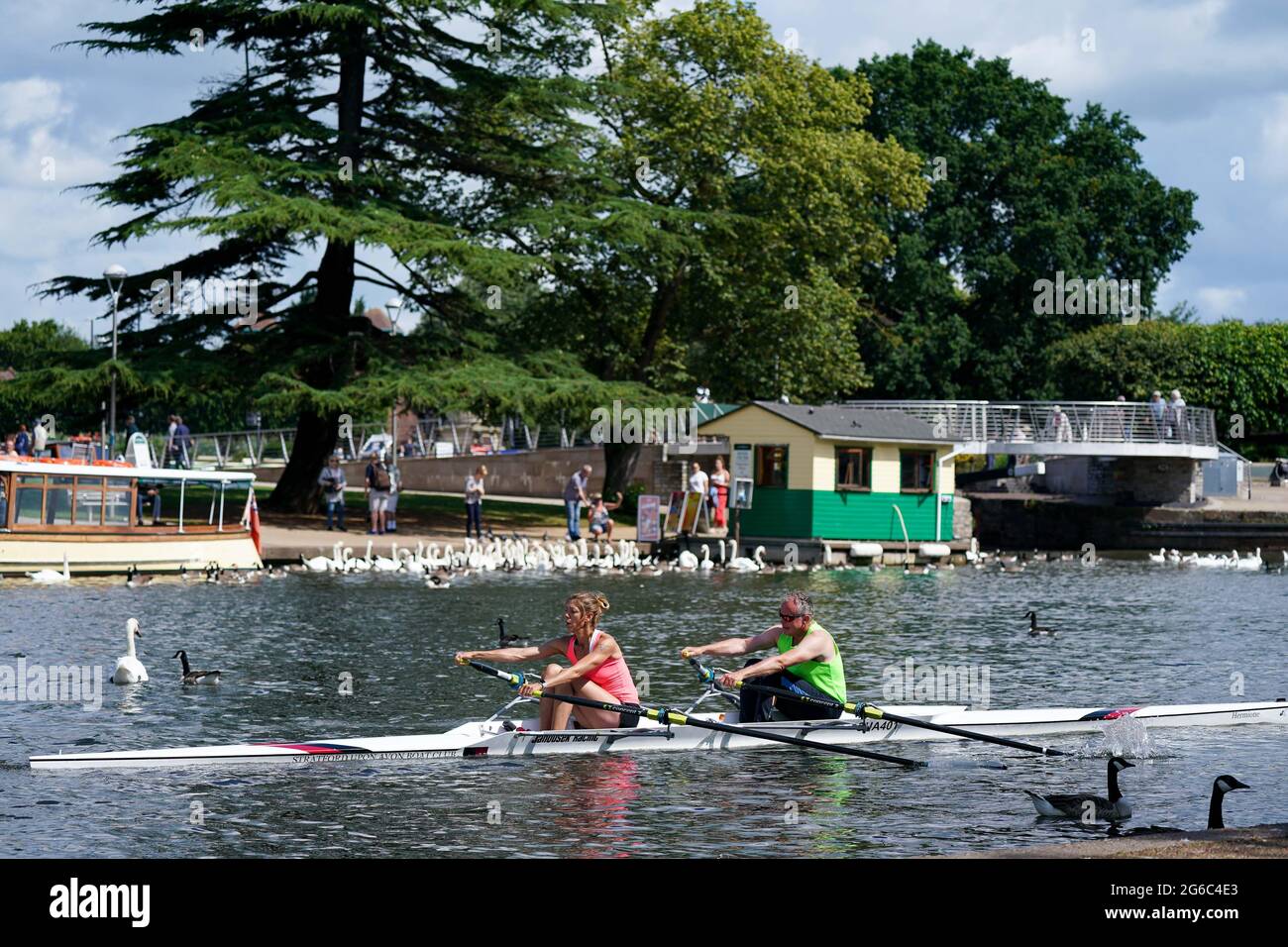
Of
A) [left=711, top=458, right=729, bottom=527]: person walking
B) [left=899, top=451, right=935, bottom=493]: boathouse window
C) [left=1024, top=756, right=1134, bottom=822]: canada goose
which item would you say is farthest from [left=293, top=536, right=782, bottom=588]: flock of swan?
[left=1024, top=756, right=1134, bottom=822]: canada goose

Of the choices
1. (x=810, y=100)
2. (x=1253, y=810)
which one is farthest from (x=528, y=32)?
(x=1253, y=810)

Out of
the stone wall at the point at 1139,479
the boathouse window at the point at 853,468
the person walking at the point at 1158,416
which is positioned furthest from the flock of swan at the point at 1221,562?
the boathouse window at the point at 853,468

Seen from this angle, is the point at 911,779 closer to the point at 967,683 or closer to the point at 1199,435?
the point at 967,683

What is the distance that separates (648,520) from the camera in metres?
47.1

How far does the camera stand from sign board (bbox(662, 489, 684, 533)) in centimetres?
4925

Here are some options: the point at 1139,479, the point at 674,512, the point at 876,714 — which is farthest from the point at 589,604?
the point at 1139,479

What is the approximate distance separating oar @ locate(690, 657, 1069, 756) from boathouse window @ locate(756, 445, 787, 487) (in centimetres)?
2962

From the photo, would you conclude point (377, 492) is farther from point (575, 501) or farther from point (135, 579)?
point (135, 579)

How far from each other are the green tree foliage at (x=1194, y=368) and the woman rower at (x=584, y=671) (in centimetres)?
5357

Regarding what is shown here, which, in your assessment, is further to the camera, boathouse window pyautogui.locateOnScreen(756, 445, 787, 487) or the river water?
boathouse window pyautogui.locateOnScreen(756, 445, 787, 487)

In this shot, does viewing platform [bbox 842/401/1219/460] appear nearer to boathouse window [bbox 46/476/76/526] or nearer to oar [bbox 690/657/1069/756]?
boathouse window [bbox 46/476/76/526]

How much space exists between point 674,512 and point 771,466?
3.86 meters

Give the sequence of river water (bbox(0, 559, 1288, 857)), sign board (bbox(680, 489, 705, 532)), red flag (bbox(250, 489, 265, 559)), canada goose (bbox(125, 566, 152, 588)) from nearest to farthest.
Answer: river water (bbox(0, 559, 1288, 857)) → canada goose (bbox(125, 566, 152, 588)) → red flag (bbox(250, 489, 265, 559)) → sign board (bbox(680, 489, 705, 532))

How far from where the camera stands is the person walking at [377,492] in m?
46.6
